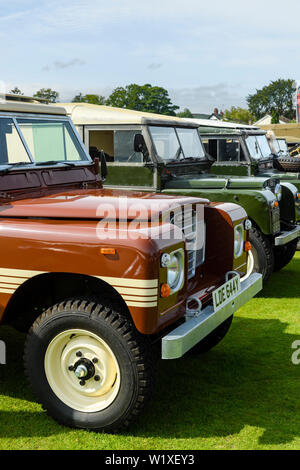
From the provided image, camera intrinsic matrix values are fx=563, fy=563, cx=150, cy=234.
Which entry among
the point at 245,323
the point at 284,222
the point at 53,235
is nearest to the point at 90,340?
the point at 53,235

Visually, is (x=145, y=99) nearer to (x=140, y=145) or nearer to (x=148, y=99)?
(x=148, y=99)

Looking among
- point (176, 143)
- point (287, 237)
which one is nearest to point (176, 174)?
point (176, 143)

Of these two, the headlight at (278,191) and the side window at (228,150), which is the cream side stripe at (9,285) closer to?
the headlight at (278,191)

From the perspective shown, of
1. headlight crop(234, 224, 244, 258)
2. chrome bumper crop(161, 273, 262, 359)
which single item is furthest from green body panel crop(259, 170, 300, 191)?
chrome bumper crop(161, 273, 262, 359)

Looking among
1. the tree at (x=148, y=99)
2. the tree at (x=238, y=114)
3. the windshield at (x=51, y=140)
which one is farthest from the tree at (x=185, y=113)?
the windshield at (x=51, y=140)

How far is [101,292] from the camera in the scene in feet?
11.6

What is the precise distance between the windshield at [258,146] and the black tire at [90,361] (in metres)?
6.61

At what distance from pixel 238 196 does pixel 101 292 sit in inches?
141

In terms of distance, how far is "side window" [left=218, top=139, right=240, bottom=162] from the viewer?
369 inches

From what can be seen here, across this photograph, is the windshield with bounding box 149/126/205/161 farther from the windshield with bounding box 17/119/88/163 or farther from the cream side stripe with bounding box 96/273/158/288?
the cream side stripe with bounding box 96/273/158/288

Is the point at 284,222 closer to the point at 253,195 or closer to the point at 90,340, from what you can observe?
the point at 253,195

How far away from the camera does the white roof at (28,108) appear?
14.3 ft

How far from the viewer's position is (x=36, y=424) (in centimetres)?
358

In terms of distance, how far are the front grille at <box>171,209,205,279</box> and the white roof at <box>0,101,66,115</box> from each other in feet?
5.28
